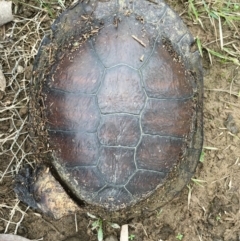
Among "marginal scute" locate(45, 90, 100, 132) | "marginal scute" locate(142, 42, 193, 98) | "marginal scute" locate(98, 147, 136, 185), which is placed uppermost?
"marginal scute" locate(142, 42, 193, 98)

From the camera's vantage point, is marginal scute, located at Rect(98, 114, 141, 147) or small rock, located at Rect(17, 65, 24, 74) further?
small rock, located at Rect(17, 65, 24, 74)

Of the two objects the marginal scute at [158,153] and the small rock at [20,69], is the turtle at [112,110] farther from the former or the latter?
the small rock at [20,69]

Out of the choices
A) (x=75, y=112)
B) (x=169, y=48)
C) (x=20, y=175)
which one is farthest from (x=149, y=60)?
(x=20, y=175)

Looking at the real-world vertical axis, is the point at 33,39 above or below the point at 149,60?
below

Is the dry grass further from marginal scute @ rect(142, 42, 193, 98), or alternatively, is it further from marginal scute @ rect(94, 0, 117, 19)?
marginal scute @ rect(142, 42, 193, 98)

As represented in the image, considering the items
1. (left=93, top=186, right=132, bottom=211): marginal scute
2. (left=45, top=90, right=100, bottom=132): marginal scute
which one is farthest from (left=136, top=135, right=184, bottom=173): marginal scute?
(left=45, top=90, right=100, bottom=132): marginal scute

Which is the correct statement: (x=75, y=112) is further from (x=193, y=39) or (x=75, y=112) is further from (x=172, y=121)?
(x=193, y=39)
